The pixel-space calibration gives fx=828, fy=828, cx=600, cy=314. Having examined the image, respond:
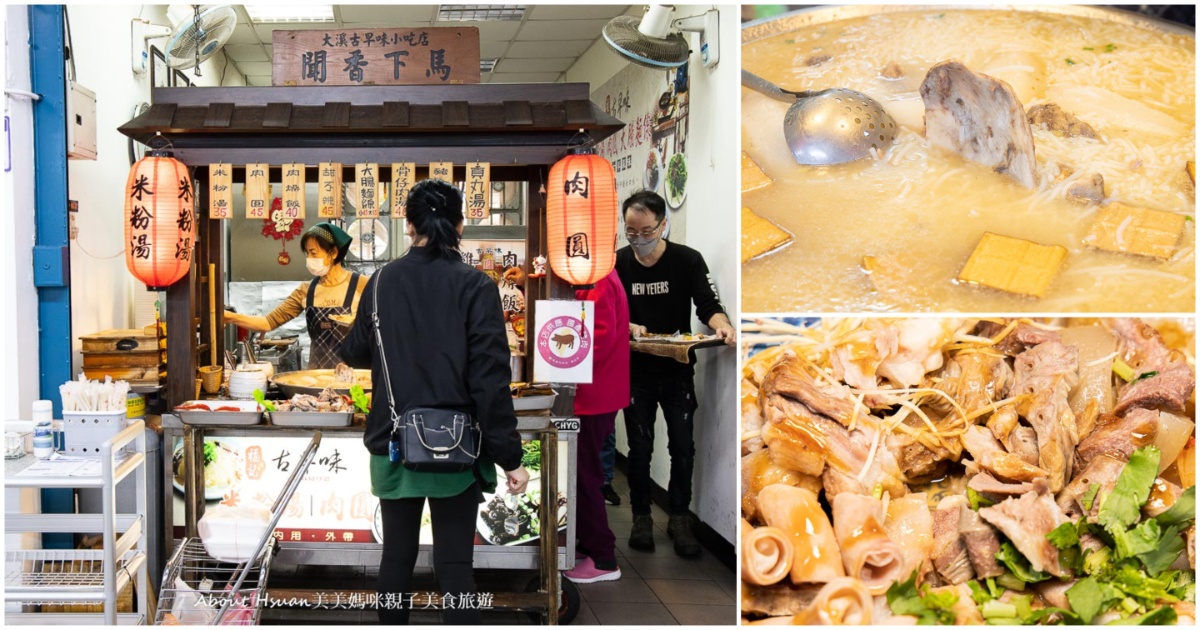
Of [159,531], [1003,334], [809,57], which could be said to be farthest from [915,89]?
[159,531]

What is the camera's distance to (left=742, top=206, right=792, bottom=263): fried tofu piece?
2791 mm

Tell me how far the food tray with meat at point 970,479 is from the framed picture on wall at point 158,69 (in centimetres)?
568

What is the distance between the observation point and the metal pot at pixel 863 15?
283cm

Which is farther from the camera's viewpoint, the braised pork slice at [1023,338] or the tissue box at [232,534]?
the tissue box at [232,534]

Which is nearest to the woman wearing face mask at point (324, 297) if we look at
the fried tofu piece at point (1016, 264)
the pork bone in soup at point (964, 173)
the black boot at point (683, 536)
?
the black boot at point (683, 536)

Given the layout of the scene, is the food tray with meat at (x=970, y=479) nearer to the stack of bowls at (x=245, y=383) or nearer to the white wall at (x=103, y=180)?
the stack of bowls at (x=245, y=383)

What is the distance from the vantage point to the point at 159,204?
3895 mm

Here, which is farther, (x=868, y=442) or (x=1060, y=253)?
(x=1060, y=253)

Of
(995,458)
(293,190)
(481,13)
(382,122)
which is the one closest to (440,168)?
(382,122)

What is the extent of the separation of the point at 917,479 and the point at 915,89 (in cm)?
129

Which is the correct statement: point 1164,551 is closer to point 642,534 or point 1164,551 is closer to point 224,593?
point 642,534

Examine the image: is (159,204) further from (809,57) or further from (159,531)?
(809,57)

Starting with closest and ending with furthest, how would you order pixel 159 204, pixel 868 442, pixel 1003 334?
pixel 868 442, pixel 1003 334, pixel 159 204

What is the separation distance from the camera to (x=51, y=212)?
3992mm
